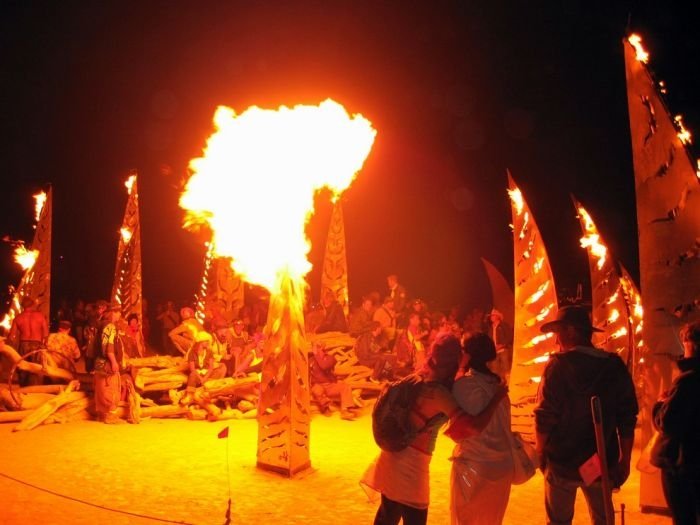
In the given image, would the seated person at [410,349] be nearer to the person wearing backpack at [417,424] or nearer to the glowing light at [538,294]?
the glowing light at [538,294]

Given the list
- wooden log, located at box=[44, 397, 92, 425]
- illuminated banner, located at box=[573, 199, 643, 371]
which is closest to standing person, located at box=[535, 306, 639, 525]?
illuminated banner, located at box=[573, 199, 643, 371]

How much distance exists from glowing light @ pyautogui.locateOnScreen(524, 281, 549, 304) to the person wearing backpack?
216 inches

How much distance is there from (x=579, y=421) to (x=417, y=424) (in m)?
1.04

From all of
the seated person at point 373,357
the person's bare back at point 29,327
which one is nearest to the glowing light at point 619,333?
the seated person at point 373,357

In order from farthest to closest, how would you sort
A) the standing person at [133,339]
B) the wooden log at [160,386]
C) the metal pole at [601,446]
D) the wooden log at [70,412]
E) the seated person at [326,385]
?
1. the standing person at [133,339]
2. the seated person at [326,385]
3. the wooden log at [160,386]
4. the wooden log at [70,412]
5. the metal pole at [601,446]

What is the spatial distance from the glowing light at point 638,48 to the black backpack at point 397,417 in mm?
4769

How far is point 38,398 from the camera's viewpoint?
10.6 metres

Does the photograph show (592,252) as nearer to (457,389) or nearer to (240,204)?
(240,204)

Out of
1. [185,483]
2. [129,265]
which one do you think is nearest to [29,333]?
[129,265]

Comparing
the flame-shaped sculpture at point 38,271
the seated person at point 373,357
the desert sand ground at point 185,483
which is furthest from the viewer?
the flame-shaped sculpture at point 38,271

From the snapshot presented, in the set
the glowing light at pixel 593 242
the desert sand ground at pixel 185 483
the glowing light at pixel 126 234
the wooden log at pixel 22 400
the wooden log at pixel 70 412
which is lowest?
the desert sand ground at pixel 185 483

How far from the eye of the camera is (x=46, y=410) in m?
9.84

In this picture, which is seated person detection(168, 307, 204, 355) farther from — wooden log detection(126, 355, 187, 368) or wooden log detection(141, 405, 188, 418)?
wooden log detection(141, 405, 188, 418)

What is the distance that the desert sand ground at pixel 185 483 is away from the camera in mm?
5559
